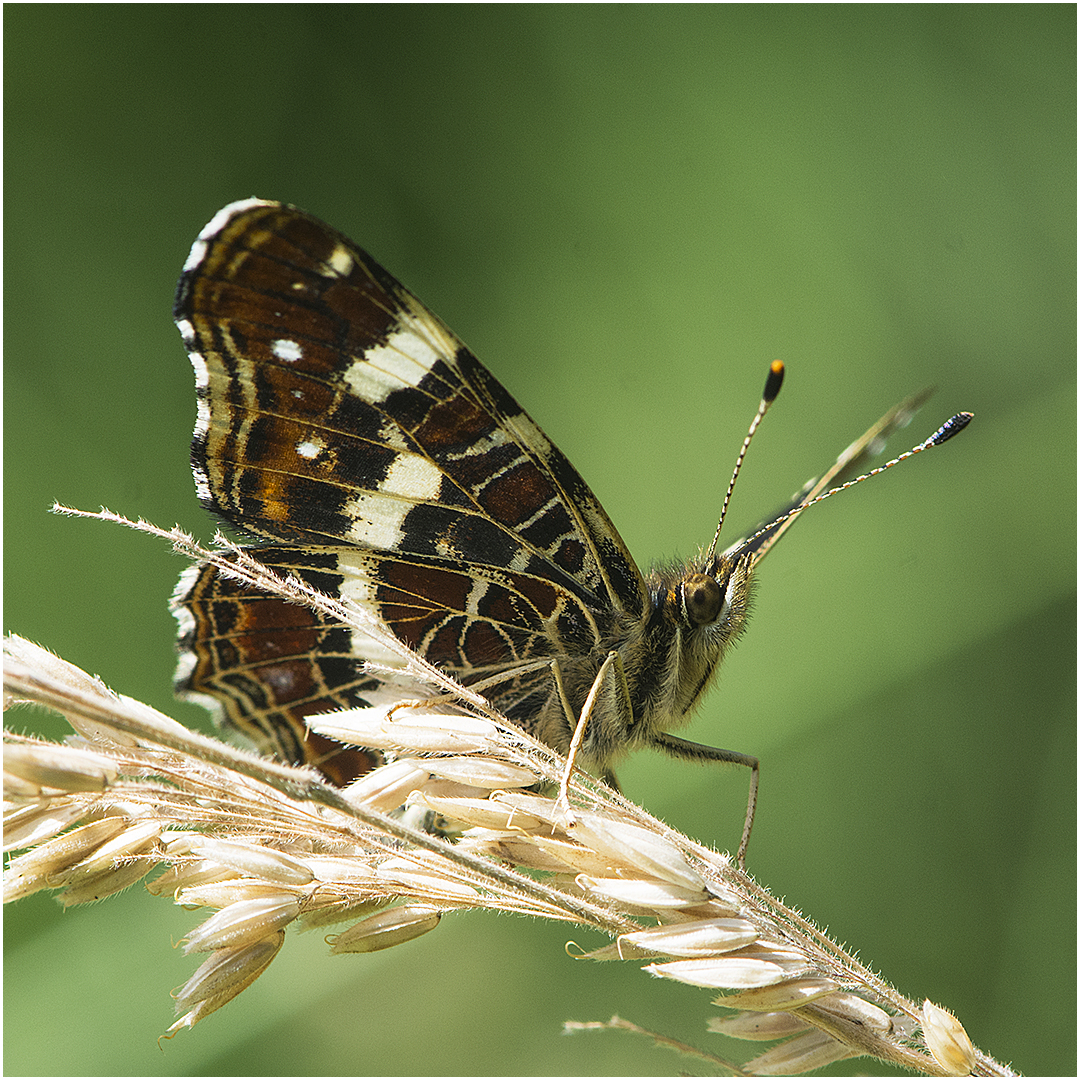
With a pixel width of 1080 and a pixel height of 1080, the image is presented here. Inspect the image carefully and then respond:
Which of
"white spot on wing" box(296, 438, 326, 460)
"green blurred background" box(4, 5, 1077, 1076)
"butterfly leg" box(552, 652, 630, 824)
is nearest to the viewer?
"butterfly leg" box(552, 652, 630, 824)

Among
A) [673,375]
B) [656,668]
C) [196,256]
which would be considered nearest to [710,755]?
[656,668]

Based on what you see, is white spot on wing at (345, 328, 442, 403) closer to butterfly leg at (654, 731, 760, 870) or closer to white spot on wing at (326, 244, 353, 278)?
white spot on wing at (326, 244, 353, 278)

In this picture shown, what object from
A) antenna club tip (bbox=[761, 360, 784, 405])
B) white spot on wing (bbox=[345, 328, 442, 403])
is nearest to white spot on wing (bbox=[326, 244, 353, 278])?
white spot on wing (bbox=[345, 328, 442, 403])

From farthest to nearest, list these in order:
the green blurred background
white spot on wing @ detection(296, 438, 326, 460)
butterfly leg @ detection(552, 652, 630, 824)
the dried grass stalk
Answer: the green blurred background
white spot on wing @ detection(296, 438, 326, 460)
butterfly leg @ detection(552, 652, 630, 824)
the dried grass stalk

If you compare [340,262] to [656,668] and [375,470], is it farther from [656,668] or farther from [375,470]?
[656,668]

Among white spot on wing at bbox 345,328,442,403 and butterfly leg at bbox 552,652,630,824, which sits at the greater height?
white spot on wing at bbox 345,328,442,403
